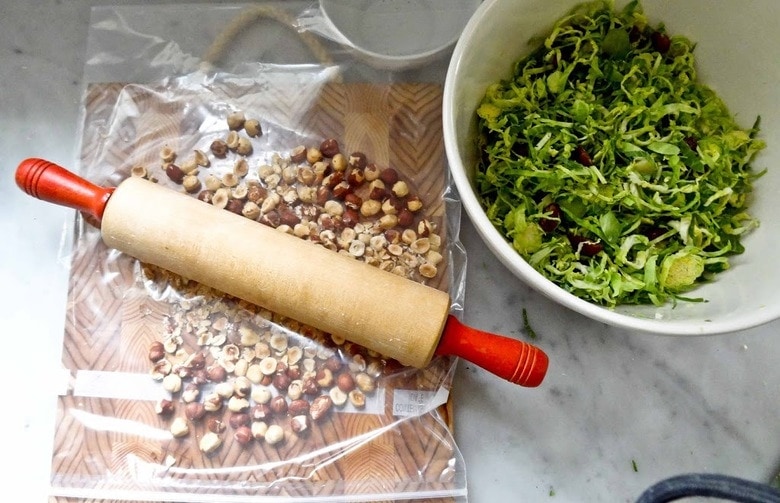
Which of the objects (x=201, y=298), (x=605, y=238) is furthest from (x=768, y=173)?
(x=201, y=298)

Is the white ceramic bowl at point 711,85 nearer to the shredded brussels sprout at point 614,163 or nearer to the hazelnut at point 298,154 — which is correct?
the shredded brussels sprout at point 614,163

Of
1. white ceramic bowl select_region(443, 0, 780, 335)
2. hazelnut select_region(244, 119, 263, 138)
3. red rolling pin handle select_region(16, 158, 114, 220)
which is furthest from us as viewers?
hazelnut select_region(244, 119, 263, 138)

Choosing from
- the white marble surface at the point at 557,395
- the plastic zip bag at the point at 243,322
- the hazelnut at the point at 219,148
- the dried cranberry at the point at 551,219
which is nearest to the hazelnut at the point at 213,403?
the plastic zip bag at the point at 243,322

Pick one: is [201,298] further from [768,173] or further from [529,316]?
[768,173]

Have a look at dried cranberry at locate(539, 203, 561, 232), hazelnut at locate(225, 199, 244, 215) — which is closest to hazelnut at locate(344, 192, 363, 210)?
hazelnut at locate(225, 199, 244, 215)

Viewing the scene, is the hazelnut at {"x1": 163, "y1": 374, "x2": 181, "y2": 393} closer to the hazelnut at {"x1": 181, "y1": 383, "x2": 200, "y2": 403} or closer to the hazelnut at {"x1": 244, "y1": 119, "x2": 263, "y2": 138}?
the hazelnut at {"x1": 181, "y1": 383, "x2": 200, "y2": 403}

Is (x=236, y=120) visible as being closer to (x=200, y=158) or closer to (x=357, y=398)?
(x=200, y=158)

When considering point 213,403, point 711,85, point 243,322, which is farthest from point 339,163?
point 711,85
